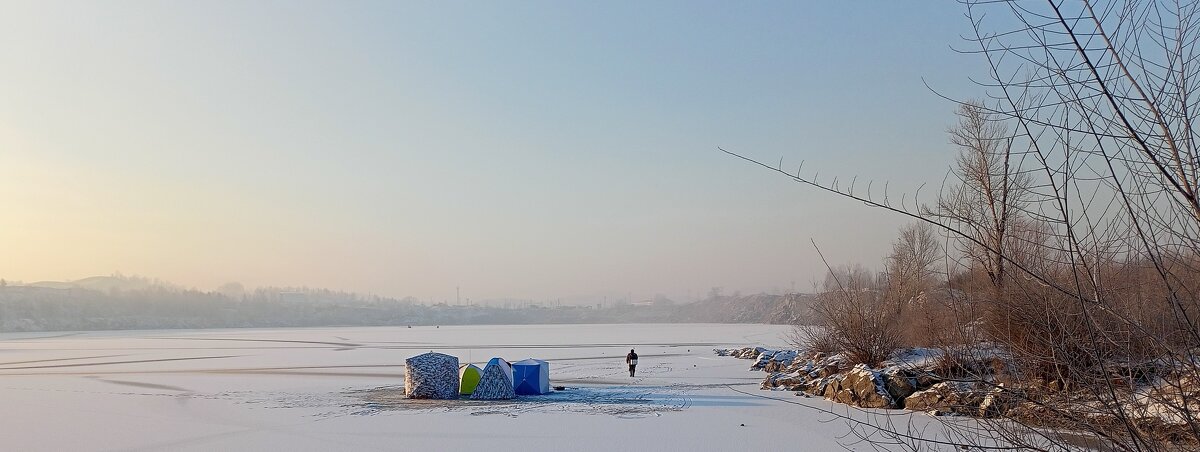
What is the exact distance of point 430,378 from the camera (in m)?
19.5

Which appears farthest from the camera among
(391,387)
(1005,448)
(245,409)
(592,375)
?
(592,375)

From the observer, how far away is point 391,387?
22719 mm

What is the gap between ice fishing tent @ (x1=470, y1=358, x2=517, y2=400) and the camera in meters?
19.4

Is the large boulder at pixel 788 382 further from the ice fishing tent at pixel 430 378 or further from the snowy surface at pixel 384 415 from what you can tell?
the ice fishing tent at pixel 430 378

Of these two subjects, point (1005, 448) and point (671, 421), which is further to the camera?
point (671, 421)

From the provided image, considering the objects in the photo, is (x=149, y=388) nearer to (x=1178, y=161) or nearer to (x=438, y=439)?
(x=438, y=439)

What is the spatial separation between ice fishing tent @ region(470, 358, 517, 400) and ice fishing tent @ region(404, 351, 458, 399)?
65 centimetres

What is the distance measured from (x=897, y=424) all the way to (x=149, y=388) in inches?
787

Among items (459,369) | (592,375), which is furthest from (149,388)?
(592,375)

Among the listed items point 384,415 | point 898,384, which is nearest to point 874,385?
point 898,384

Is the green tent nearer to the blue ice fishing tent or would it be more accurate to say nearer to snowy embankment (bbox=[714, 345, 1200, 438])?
the blue ice fishing tent

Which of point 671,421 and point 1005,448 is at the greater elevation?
point 1005,448

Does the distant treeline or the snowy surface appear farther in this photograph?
the distant treeline

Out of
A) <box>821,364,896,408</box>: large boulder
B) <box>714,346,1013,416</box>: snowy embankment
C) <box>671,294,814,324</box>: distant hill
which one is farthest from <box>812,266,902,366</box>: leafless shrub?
<box>671,294,814,324</box>: distant hill
